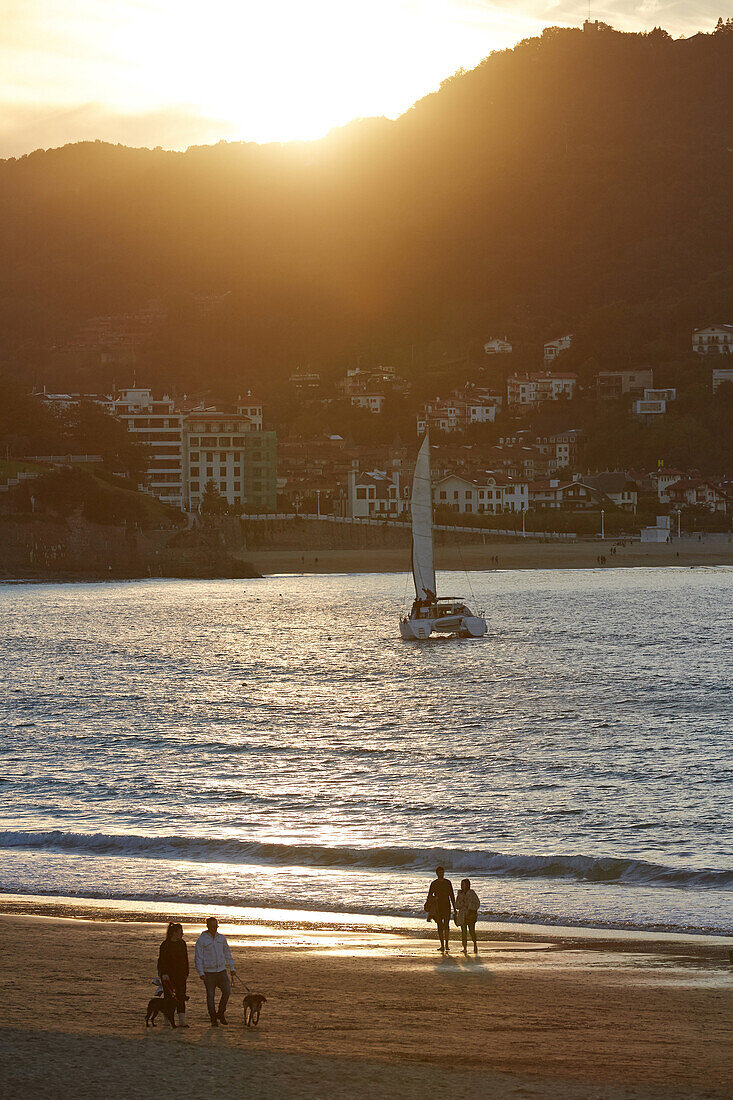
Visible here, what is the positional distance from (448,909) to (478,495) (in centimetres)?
15614

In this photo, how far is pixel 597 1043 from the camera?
42.3 feet

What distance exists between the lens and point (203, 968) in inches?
546

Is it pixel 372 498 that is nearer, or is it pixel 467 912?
pixel 467 912

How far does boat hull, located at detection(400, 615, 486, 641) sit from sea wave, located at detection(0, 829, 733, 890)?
47.8m

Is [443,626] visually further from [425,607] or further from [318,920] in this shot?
[318,920]

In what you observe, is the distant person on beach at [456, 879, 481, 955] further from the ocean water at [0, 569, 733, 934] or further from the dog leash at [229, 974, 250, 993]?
the dog leash at [229, 974, 250, 993]

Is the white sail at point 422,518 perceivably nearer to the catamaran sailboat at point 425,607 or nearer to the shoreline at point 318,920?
the catamaran sailboat at point 425,607

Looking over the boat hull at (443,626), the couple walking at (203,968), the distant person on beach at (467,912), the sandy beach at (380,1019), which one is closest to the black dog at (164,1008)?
the couple walking at (203,968)

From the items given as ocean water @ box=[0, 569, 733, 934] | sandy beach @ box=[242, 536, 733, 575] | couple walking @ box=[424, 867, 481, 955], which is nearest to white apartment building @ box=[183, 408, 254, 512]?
sandy beach @ box=[242, 536, 733, 575]

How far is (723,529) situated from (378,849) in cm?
14971

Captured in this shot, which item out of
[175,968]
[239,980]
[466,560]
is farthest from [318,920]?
[466,560]

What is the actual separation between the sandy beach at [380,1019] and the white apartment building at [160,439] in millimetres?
154834

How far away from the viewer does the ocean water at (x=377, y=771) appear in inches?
892

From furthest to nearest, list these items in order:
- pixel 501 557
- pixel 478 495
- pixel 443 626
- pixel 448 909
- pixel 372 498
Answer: pixel 478 495 < pixel 372 498 < pixel 501 557 < pixel 443 626 < pixel 448 909
